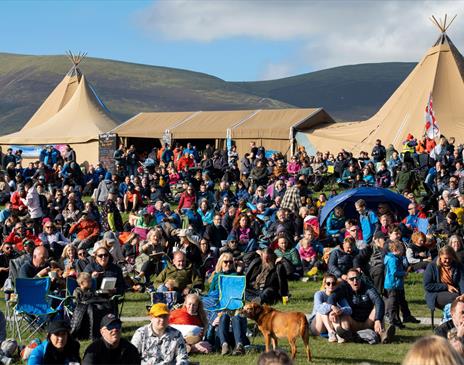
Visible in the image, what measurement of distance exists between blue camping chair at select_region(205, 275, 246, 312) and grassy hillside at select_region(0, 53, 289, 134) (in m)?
79.7

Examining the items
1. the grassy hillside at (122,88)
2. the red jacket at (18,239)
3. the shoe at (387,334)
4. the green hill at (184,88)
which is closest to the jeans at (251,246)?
the red jacket at (18,239)

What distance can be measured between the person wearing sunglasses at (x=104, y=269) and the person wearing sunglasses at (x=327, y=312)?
2.39 metres

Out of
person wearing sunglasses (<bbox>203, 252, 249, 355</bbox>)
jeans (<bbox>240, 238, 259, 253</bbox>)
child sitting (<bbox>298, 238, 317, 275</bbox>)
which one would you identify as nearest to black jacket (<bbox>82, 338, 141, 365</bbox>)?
person wearing sunglasses (<bbox>203, 252, 249, 355</bbox>)

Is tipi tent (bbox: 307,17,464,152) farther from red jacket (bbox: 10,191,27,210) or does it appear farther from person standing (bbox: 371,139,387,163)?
red jacket (bbox: 10,191,27,210)

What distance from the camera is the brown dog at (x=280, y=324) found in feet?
29.3

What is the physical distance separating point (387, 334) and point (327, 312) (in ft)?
2.26

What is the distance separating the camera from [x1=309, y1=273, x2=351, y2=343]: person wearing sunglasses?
9.73m

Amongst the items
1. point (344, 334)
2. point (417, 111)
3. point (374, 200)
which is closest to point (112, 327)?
point (344, 334)

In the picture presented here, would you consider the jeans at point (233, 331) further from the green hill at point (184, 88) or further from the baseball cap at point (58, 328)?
the green hill at point (184, 88)

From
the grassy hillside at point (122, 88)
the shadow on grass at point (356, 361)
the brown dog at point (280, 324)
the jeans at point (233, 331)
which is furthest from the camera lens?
the grassy hillside at point (122, 88)

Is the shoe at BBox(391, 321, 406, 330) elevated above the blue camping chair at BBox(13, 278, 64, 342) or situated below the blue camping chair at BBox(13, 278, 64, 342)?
below

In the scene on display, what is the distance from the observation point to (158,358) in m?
7.49

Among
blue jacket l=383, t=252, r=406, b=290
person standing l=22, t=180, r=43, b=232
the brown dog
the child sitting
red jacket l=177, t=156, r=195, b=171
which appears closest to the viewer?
the brown dog

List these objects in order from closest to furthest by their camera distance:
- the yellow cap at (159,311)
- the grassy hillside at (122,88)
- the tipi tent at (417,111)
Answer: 1. the yellow cap at (159,311)
2. the tipi tent at (417,111)
3. the grassy hillside at (122,88)
